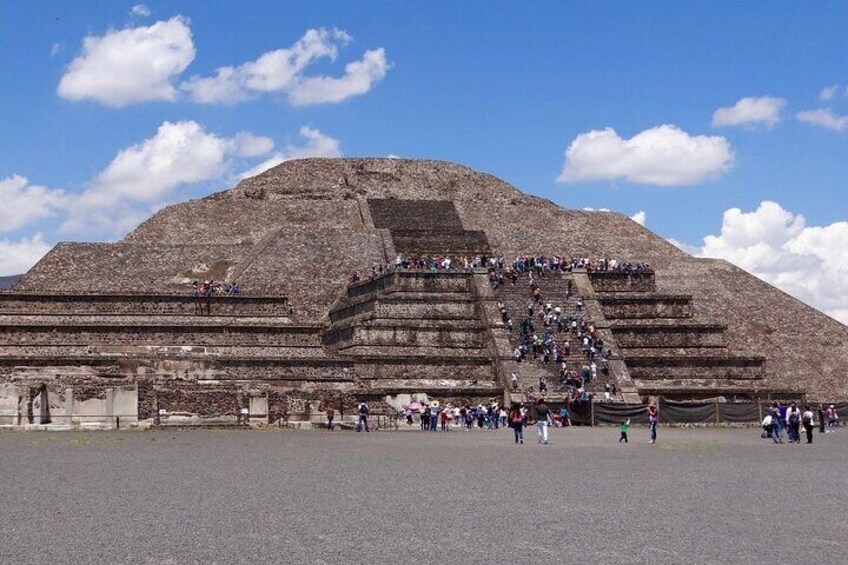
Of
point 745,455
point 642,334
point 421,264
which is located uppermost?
point 421,264

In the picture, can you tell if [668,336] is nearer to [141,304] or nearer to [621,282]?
[621,282]

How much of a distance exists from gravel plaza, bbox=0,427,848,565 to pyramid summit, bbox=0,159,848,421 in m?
9.02

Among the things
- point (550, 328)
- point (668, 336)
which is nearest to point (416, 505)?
point (550, 328)

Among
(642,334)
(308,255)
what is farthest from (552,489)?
(308,255)

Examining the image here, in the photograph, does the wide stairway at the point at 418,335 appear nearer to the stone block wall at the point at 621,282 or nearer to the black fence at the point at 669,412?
the black fence at the point at 669,412

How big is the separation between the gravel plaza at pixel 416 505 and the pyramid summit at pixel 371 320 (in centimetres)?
902

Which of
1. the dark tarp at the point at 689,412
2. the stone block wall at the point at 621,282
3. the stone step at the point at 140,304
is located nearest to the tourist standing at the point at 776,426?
the dark tarp at the point at 689,412

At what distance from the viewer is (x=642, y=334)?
35594mm

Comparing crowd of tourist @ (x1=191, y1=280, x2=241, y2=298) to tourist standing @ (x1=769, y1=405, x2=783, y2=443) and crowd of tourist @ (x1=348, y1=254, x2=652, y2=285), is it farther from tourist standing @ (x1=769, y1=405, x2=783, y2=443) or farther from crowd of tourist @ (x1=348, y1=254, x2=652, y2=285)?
tourist standing @ (x1=769, y1=405, x2=783, y2=443)

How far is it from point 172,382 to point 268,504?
1588 cm

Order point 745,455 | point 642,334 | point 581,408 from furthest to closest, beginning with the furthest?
point 642,334, point 581,408, point 745,455

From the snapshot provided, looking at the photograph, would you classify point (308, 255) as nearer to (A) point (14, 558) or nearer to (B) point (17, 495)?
(B) point (17, 495)

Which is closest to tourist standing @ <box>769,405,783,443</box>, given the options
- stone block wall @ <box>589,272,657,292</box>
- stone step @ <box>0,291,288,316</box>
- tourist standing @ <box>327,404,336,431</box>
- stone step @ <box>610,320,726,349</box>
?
tourist standing @ <box>327,404,336,431</box>

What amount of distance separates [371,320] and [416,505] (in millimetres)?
22676
